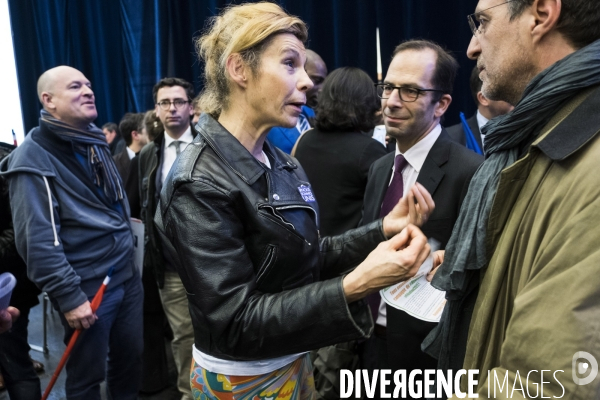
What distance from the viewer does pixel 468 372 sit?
43.7 inches

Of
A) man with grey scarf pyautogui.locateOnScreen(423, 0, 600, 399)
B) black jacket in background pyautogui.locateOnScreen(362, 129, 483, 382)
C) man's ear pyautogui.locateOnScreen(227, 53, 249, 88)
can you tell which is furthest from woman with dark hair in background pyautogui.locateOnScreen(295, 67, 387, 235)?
man with grey scarf pyautogui.locateOnScreen(423, 0, 600, 399)

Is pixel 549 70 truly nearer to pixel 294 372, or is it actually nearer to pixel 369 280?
pixel 369 280

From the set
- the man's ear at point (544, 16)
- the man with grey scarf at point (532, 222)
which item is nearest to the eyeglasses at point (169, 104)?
the man with grey scarf at point (532, 222)

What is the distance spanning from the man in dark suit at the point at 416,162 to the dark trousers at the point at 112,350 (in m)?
1.25

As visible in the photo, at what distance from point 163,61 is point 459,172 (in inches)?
247

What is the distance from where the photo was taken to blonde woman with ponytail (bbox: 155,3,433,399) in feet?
3.91

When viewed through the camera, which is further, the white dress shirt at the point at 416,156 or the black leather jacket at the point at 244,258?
the white dress shirt at the point at 416,156

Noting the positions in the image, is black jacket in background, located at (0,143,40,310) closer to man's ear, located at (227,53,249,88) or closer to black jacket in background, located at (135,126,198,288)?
black jacket in background, located at (135,126,198,288)

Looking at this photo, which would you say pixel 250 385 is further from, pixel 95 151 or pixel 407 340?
pixel 95 151

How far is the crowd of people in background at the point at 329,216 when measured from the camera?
3.07 feet

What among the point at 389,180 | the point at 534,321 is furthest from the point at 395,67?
the point at 534,321

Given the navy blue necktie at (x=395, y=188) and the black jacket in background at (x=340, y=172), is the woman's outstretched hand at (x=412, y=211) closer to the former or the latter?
the navy blue necktie at (x=395, y=188)

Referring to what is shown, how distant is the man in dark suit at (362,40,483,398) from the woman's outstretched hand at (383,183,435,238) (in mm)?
302

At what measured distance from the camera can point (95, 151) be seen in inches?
102
